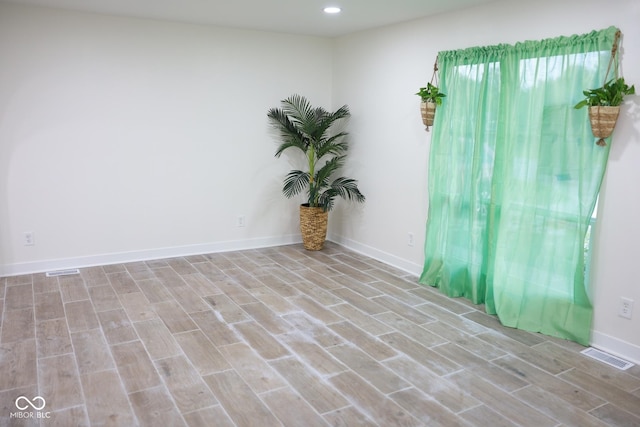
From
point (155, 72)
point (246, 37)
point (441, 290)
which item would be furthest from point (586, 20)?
point (155, 72)

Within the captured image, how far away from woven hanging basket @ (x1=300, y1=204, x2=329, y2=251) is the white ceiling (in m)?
1.90

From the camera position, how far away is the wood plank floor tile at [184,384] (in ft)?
7.90

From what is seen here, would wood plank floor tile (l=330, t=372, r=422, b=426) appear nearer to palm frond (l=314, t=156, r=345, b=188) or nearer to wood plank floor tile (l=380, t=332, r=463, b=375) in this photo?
wood plank floor tile (l=380, t=332, r=463, b=375)

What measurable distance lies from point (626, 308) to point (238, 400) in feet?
7.82

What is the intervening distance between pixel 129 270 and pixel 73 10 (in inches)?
93.1

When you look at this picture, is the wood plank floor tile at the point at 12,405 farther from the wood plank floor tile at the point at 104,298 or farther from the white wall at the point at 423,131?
the white wall at the point at 423,131

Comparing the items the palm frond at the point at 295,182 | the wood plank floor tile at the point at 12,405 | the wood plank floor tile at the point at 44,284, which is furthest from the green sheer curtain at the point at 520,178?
the wood plank floor tile at the point at 44,284

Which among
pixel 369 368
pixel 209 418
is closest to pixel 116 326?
pixel 209 418

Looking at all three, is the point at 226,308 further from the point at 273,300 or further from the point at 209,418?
the point at 209,418

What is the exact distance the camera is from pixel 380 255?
5.04 m

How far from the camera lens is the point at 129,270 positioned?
4508 mm

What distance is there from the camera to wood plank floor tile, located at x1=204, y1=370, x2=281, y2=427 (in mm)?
2295

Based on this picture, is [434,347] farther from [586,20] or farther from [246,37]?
[246,37]

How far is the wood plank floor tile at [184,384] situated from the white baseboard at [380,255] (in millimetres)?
2447
